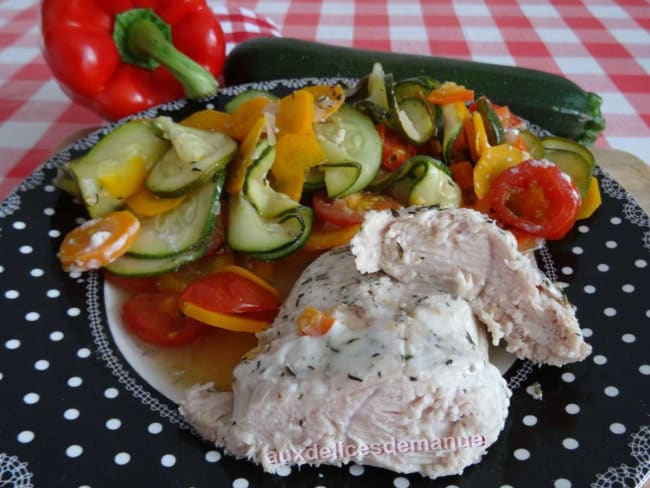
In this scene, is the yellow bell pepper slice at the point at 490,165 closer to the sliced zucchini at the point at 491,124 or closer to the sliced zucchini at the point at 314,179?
the sliced zucchini at the point at 491,124

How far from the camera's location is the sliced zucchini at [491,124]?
2.82 m

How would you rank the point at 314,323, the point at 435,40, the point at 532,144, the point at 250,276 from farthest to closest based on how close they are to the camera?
1. the point at 435,40
2. the point at 532,144
3. the point at 250,276
4. the point at 314,323

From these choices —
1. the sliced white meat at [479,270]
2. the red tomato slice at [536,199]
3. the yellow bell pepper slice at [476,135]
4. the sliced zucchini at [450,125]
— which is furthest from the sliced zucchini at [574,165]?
the sliced white meat at [479,270]

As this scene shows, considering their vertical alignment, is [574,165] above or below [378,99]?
below

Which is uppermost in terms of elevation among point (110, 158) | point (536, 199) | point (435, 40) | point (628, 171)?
point (110, 158)

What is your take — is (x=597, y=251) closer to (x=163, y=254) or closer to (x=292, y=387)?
(x=292, y=387)

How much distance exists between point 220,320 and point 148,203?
0.59 meters

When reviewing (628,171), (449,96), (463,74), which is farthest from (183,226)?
(628,171)

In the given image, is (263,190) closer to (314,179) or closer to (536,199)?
(314,179)

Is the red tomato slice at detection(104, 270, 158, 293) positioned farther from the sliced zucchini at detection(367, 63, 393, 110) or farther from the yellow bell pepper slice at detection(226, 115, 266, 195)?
the sliced zucchini at detection(367, 63, 393, 110)

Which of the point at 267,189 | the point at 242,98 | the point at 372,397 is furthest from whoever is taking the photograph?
the point at 242,98

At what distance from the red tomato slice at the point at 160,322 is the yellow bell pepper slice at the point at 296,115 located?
0.81 m

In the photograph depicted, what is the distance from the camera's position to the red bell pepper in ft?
11.8

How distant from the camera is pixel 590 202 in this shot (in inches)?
108
